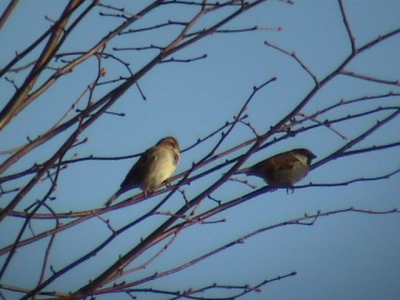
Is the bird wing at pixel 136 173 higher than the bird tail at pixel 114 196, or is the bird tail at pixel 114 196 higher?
the bird wing at pixel 136 173

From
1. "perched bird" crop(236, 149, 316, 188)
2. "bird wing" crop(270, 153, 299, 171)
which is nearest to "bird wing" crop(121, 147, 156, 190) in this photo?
"perched bird" crop(236, 149, 316, 188)

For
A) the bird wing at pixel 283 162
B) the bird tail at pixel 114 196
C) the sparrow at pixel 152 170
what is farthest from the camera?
the sparrow at pixel 152 170

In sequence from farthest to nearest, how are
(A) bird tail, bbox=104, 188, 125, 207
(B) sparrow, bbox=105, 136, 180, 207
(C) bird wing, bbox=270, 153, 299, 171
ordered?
1. (B) sparrow, bbox=105, 136, 180, 207
2. (C) bird wing, bbox=270, 153, 299, 171
3. (A) bird tail, bbox=104, 188, 125, 207

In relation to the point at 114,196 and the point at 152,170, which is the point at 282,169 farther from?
the point at 114,196

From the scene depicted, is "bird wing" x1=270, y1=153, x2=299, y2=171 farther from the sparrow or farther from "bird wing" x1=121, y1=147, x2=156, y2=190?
"bird wing" x1=121, y1=147, x2=156, y2=190

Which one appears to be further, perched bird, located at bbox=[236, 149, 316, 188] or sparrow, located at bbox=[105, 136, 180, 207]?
sparrow, located at bbox=[105, 136, 180, 207]

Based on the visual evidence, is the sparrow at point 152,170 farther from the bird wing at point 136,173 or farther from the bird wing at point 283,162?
the bird wing at point 283,162

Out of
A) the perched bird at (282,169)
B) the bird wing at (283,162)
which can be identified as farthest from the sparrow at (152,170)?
the bird wing at (283,162)

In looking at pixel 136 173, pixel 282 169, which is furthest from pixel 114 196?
pixel 282 169

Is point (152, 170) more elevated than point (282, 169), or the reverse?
point (152, 170)

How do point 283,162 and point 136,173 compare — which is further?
point 136,173

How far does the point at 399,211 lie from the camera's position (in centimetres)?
306

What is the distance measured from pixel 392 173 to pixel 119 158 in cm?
120

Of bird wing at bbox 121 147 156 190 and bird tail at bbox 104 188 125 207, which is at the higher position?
bird wing at bbox 121 147 156 190
